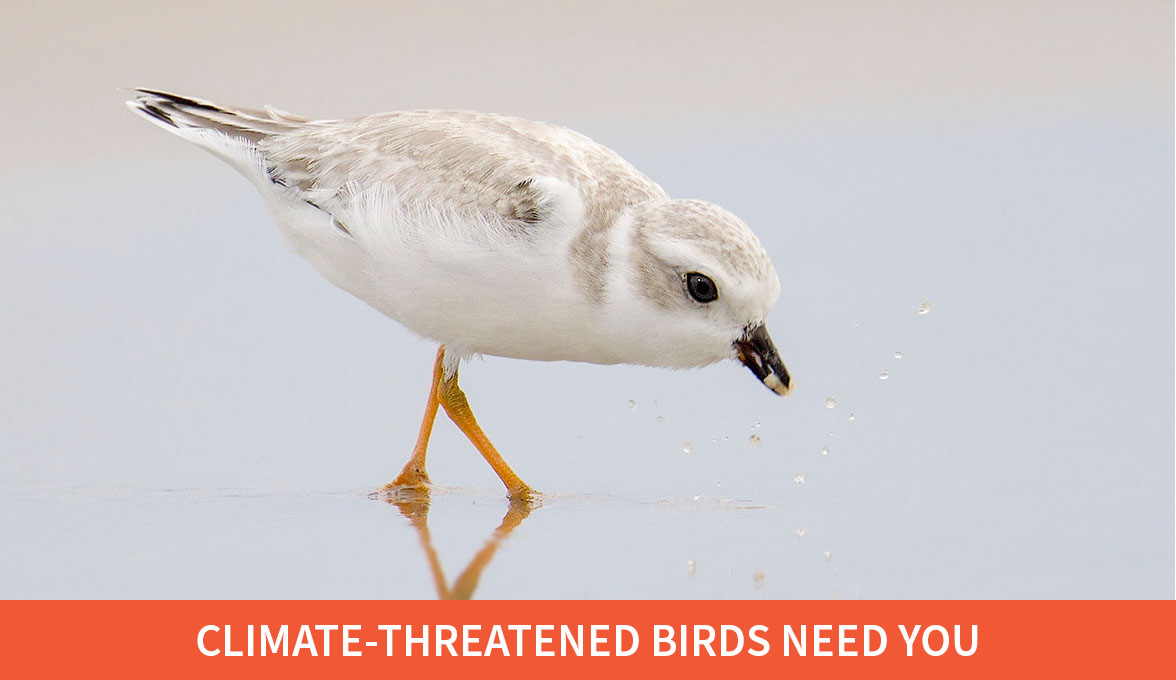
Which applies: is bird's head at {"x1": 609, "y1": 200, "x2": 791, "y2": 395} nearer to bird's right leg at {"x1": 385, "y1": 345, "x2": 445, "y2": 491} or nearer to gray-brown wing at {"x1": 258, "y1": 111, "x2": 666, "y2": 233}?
gray-brown wing at {"x1": 258, "y1": 111, "x2": 666, "y2": 233}

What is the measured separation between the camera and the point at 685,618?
17.9 feet

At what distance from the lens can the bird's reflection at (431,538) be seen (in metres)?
5.75

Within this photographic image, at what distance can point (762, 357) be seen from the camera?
252 inches

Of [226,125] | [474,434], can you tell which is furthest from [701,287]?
[226,125]

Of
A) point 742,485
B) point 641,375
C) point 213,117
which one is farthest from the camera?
point 641,375

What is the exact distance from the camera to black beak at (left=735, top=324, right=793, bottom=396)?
6.38 metres

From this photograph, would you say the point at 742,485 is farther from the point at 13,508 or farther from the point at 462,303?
the point at 13,508

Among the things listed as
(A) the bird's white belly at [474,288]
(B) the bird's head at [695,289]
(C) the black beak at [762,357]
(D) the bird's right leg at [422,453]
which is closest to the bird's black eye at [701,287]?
(B) the bird's head at [695,289]

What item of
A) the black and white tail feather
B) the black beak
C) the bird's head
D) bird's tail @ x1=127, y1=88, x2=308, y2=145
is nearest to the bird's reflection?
the bird's head

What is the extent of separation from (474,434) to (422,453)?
0.23 metres

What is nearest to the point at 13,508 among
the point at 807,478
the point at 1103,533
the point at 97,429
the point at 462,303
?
the point at 97,429

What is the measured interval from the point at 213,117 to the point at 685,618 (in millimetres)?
3567

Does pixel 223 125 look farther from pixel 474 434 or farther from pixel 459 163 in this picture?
pixel 474 434

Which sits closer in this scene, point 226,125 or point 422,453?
point 422,453
